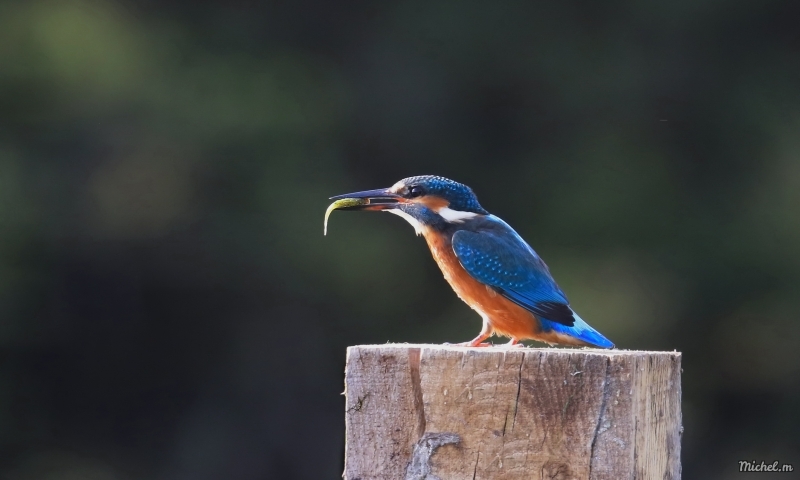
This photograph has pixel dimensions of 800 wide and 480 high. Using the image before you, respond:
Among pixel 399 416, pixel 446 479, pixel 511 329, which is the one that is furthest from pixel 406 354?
pixel 511 329

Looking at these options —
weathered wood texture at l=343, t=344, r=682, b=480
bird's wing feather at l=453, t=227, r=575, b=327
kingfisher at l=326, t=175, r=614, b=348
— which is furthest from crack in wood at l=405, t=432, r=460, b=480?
bird's wing feather at l=453, t=227, r=575, b=327

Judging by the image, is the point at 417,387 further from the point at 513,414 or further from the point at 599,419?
the point at 599,419

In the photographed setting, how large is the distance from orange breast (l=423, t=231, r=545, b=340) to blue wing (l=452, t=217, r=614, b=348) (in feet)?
0.09

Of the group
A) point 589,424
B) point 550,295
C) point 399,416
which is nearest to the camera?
point 589,424

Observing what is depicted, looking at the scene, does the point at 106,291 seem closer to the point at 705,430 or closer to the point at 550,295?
the point at 705,430

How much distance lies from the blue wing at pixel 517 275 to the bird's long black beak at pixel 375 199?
0.95ft

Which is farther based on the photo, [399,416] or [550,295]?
[550,295]

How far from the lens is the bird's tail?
3.67 m

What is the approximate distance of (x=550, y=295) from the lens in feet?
12.8

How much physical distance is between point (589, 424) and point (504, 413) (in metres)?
0.17

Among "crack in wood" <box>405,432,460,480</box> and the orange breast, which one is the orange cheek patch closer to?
the orange breast

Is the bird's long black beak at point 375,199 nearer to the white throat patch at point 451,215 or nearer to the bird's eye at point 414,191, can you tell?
the bird's eye at point 414,191

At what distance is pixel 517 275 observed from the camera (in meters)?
3.97

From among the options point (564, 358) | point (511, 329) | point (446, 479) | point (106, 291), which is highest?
point (106, 291)
